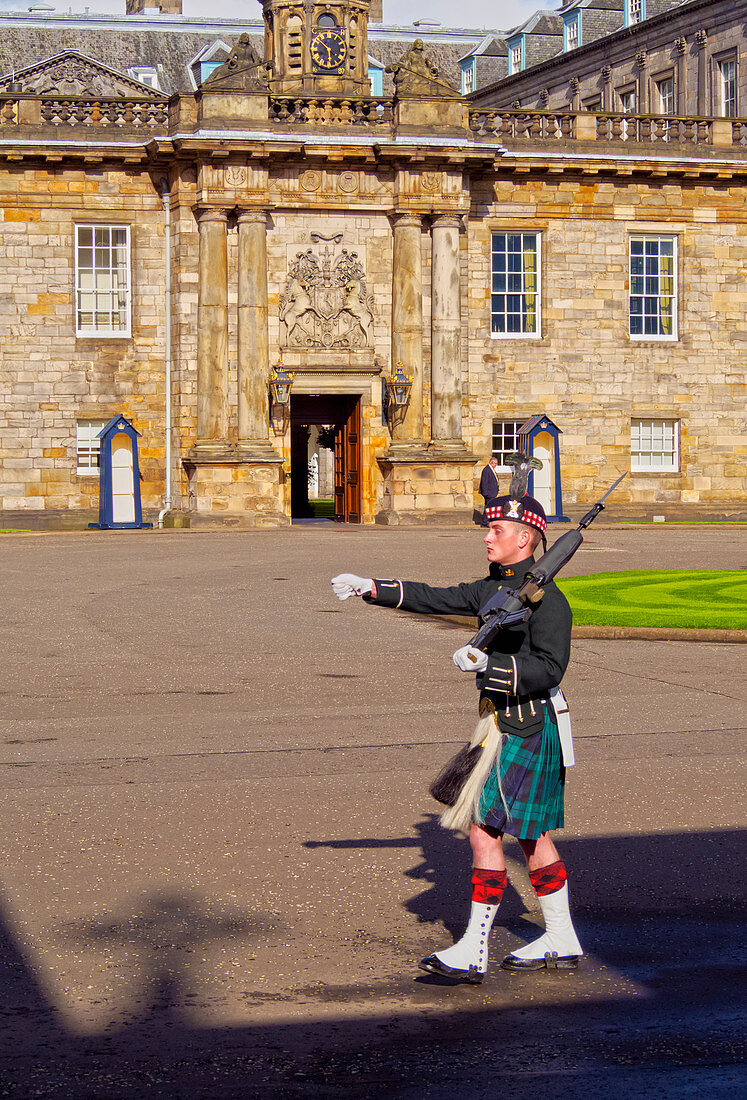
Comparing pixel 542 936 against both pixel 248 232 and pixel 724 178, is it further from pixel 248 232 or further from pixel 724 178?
pixel 724 178

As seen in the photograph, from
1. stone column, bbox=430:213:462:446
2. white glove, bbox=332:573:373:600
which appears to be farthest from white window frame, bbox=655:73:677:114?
white glove, bbox=332:573:373:600

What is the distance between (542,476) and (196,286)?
8.98 metres

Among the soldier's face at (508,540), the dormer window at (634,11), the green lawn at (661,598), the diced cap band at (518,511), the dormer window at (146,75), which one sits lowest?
the green lawn at (661,598)

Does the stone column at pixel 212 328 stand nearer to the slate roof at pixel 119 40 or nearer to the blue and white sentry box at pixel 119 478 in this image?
the blue and white sentry box at pixel 119 478

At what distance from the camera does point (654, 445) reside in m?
38.6

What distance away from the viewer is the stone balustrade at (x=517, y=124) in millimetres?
36844

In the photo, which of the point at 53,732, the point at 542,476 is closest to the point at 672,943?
the point at 53,732

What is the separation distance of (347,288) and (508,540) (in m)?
30.8

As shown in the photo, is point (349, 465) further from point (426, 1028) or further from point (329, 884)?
point (426, 1028)

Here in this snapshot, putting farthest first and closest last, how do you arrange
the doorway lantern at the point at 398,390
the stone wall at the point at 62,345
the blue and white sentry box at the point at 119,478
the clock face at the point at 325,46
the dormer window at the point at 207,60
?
1. the dormer window at the point at 207,60
2. the clock face at the point at 325,46
3. the stone wall at the point at 62,345
4. the doorway lantern at the point at 398,390
5. the blue and white sentry box at the point at 119,478

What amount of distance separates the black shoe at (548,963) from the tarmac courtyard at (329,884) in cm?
4

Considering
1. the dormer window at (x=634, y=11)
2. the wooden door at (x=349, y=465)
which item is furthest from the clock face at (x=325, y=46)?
the dormer window at (x=634, y=11)

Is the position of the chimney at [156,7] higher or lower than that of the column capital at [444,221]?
higher

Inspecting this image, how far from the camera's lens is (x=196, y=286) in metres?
35.0
